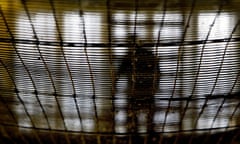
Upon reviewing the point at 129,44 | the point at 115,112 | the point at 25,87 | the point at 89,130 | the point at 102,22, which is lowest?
the point at 89,130

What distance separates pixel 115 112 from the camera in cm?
209

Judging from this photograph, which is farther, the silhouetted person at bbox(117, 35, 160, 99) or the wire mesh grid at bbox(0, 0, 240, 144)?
the silhouetted person at bbox(117, 35, 160, 99)

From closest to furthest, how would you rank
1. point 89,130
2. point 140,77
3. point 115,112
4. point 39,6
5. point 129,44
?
point 39,6, point 129,44, point 140,77, point 115,112, point 89,130

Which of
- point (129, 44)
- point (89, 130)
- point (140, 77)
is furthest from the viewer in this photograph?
point (89, 130)

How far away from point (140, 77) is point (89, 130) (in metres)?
0.56

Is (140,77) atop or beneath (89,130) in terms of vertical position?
atop

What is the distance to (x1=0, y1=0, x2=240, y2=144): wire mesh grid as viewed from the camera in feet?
5.29

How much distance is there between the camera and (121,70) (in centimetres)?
182

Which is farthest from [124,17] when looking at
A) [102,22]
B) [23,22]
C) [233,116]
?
[233,116]

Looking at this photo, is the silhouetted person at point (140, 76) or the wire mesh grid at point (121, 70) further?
the silhouetted person at point (140, 76)

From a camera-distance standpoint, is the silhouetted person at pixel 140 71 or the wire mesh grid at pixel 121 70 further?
the silhouetted person at pixel 140 71

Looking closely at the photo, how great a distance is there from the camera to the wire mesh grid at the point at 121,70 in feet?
5.29

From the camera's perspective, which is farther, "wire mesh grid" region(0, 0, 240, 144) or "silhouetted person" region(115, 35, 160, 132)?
"silhouetted person" region(115, 35, 160, 132)

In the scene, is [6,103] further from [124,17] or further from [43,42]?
[124,17]
